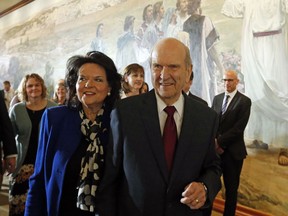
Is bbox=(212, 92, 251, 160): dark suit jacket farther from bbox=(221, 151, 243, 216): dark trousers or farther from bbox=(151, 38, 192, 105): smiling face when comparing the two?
bbox=(151, 38, 192, 105): smiling face

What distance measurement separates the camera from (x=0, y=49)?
17.5 m

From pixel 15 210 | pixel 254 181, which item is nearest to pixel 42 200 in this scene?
pixel 15 210

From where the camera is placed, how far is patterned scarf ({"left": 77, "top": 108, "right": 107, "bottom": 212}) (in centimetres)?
187

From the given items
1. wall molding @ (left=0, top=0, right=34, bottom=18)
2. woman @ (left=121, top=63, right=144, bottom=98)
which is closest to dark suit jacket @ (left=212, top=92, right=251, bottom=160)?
woman @ (left=121, top=63, right=144, bottom=98)

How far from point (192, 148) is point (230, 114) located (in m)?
3.83

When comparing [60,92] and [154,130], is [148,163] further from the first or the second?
[60,92]

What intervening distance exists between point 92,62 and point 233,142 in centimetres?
380

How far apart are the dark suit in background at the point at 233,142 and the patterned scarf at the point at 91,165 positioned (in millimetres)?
3509

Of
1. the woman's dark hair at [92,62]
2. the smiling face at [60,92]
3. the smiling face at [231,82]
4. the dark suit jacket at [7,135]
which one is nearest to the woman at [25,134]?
the dark suit jacket at [7,135]

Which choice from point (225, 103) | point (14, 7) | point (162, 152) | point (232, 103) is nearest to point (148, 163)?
point (162, 152)

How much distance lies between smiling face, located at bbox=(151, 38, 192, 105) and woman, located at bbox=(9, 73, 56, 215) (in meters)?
2.43

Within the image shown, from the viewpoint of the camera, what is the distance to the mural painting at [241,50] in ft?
17.8

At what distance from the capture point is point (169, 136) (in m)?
1.78

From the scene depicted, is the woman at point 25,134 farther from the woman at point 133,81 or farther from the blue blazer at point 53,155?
the blue blazer at point 53,155
